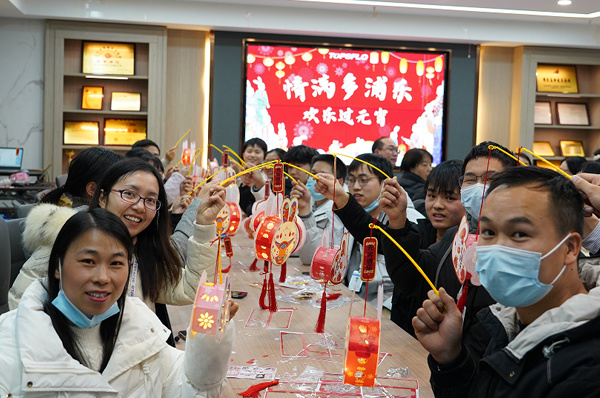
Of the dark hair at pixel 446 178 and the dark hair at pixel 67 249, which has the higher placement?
the dark hair at pixel 446 178

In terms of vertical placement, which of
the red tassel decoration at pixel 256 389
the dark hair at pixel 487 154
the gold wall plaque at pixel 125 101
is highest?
the gold wall plaque at pixel 125 101

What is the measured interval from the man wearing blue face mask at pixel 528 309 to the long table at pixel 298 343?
446mm

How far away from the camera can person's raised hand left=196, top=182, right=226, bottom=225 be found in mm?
2191

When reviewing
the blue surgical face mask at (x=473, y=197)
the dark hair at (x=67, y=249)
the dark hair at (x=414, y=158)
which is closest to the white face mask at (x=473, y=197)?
the blue surgical face mask at (x=473, y=197)

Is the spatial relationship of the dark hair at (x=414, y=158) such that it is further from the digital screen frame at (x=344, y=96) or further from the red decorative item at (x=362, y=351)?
the red decorative item at (x=362, y=351)

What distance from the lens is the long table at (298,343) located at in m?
1.93

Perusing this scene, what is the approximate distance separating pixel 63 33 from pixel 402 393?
22.0 feet

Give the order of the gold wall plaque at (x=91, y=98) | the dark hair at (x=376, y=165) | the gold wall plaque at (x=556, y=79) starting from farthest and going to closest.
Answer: the gold wall plaque at (x=556, y=79)
the gold wall plaque at (x=91, y=98)
the dark hair at (x=376, y=165)

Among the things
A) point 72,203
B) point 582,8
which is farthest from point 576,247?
point 582,8

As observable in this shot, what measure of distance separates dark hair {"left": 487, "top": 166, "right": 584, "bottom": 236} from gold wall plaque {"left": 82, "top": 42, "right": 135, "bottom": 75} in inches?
267

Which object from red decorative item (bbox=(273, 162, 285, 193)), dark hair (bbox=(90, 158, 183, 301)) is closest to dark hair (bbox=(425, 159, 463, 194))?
red decorative item (bbox=(273, 162, 285, 193))

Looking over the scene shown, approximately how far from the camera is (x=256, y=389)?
174 centimetres

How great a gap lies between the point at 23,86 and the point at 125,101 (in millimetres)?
1190

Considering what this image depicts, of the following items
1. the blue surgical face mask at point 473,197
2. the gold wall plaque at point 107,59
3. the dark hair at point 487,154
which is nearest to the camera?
the blue surgical face mask at point 473,197
